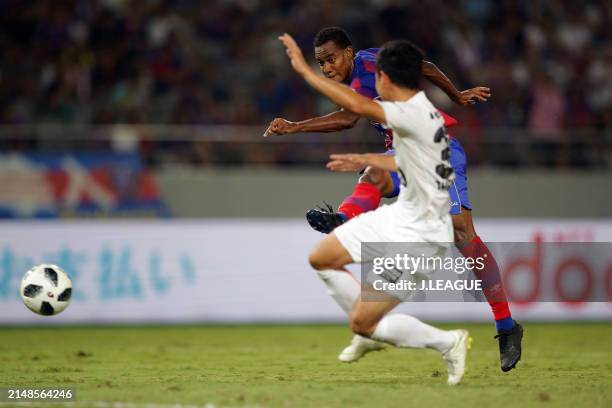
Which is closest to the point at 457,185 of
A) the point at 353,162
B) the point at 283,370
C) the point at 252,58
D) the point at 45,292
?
the point at 353,162

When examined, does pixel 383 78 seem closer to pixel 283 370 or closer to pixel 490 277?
pixel 490 277

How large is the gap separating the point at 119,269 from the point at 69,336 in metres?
1.77

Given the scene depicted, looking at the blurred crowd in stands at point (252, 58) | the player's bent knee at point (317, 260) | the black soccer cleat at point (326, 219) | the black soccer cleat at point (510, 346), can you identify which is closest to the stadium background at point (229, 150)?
the blurred crowd in stands at point (252, 58)

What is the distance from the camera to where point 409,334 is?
734 centimetres

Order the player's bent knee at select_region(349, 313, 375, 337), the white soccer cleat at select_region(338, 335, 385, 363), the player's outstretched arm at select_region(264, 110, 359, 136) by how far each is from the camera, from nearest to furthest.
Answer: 1. the player's bent knee at select_region(349, 313, 375, 337)
2. the white soccer cleat at select_region(338, 335, 385, 363)
3. the player's outstretched arm at select_region(264, 110, 359, 136)

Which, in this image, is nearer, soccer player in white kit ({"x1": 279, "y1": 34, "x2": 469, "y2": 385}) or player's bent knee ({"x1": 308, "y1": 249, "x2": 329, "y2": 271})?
soccer player in white kit ({"x1": 279, "y1": 34, "x2": 469, "y2": 385})

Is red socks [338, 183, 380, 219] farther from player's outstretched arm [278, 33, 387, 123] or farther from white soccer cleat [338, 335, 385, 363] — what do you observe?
player's outstretched arm [278, 33, 387, 123]

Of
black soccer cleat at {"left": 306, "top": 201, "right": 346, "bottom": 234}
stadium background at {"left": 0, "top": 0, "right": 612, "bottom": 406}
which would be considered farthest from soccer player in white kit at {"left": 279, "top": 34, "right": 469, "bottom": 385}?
stadium background at {"left": 0, "top": 0, "right": 612, "bottom": 406}

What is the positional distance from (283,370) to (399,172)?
2.69 m

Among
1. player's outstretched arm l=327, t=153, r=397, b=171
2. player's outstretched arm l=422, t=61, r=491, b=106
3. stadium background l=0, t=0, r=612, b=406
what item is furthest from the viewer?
stadium background l=0, t=0, r=612, b=406

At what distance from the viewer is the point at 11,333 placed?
45.8 ft

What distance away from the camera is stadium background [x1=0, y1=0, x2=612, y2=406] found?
50.0 feet

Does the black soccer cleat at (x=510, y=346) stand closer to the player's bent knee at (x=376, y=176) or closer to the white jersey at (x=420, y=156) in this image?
the player's bent knee at (x=376, y=176)

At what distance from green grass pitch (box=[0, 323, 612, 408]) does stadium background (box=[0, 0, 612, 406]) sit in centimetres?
21
